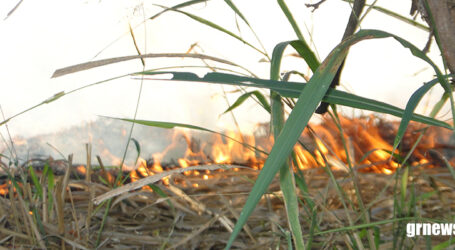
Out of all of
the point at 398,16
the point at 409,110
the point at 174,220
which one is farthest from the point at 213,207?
the point at 409,110

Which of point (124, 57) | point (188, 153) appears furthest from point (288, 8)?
point (188, 153)

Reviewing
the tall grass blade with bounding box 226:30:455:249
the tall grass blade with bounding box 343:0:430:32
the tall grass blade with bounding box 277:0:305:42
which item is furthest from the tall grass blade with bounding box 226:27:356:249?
the tall grass blade with bounding box 343:0:430:32

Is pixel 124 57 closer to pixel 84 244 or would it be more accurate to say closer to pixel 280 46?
pixel 280 46

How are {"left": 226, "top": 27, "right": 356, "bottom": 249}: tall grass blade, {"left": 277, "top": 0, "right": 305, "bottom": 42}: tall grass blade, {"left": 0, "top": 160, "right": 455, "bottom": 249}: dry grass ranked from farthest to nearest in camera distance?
{"left": 0, "top": 160, "right": 455, "bottom": 249}: dry grass
{"left": 277, "top": 0, "right": 305, "bottom": 42}: tall grass blade
{"left": 226, "top": 27, "right": 356, "bottom": 249}: tall grass blade

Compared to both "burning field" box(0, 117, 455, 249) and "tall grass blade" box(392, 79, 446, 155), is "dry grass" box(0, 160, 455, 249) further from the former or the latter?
"tall grass blade" box(392, 79, 446, 155)

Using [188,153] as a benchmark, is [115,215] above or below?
below

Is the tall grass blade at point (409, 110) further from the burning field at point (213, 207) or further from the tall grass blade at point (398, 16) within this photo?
the tall grass blade at point (398, 16)

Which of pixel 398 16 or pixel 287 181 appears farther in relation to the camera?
pixel 398 16

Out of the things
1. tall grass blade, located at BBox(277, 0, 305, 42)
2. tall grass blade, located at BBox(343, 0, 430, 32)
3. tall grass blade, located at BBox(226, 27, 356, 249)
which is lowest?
tall grass blade, located at BBox(226, 27, 356, 249)

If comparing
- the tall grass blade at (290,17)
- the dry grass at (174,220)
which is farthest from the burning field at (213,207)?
the tall grass blade at (290,17)

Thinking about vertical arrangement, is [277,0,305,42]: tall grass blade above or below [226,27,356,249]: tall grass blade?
above

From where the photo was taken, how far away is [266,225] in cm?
84

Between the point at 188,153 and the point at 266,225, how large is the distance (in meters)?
0.95

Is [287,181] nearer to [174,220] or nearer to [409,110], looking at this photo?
[409,110]
